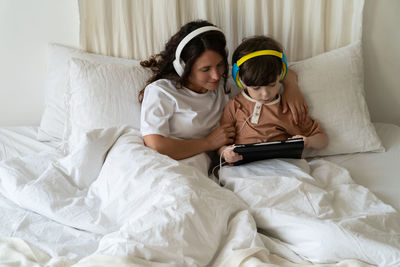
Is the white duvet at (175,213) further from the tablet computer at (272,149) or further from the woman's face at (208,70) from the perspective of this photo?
the woman's face at (208,70)

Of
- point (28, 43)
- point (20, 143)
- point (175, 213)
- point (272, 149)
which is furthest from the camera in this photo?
point (28, 43)

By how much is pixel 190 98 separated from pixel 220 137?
0.19 meters

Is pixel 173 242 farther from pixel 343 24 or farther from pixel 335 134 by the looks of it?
pixel 343 24

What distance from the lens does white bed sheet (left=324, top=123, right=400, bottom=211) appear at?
4.11 ft

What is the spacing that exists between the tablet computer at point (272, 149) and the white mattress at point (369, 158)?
0.80 ft

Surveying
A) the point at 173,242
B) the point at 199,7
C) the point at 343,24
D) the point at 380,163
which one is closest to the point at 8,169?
the point at 173,242

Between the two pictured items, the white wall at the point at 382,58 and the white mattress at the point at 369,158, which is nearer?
the white mattress at the point at 369,158

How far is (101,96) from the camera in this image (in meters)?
1.54

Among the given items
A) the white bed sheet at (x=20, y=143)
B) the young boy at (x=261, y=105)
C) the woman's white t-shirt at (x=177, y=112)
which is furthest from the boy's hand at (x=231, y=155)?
the white bed sheet at (x=20, y=143)

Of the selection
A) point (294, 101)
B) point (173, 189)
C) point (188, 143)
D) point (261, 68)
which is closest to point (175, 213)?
point (173, 189)

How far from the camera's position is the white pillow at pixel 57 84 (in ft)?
5.56

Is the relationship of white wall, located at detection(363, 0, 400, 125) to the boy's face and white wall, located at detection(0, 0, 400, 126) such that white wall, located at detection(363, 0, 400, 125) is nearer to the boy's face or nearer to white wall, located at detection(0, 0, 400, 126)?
white wall, located at detection(0, 0, 400, 126)

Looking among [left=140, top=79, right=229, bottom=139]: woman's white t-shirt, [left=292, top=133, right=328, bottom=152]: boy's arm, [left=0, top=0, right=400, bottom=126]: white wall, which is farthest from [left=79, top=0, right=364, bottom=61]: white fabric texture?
[left=292, top=133, right=328, bottom=152]: boy's arm

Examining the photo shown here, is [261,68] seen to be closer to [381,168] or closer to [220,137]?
[220,137]
